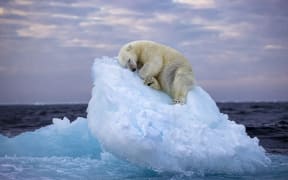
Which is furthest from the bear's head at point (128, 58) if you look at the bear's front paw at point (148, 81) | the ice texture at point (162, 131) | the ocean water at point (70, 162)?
the ocean water at point (70, 162)

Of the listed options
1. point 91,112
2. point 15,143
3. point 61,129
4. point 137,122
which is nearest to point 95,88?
point 91,112

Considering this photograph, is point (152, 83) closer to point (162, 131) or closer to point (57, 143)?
point (162, 131)

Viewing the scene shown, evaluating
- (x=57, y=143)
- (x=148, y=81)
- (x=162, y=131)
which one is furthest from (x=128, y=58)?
(x=57, y=143)

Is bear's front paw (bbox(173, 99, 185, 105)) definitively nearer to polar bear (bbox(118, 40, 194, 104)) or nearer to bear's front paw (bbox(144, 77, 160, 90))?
polar bear (bbox(118, 40, 194, 104))

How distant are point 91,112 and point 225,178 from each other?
3.13 meters

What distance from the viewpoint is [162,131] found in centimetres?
849

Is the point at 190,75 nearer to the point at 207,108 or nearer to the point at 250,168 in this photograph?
the point at 207,108

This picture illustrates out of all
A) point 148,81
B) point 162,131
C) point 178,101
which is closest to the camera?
point 162,131

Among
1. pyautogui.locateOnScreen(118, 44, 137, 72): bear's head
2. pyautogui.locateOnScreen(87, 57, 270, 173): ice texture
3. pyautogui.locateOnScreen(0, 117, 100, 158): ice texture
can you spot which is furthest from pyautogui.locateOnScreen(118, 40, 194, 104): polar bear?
pyautogui.locateOnScreen(0, 117, 100, 158): ice texture

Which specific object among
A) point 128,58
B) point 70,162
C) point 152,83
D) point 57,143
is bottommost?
point 70,162

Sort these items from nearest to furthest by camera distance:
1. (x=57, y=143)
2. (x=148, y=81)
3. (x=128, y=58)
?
(x=148, y=81)
(x=128, y=58)
(x=57, y=143)

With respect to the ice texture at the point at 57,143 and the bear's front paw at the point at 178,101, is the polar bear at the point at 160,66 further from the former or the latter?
the ice texture at the point at 57,143

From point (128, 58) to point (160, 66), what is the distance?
741 millimetres

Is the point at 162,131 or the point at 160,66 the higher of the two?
the point at 160,66
